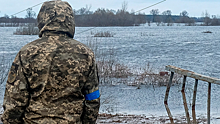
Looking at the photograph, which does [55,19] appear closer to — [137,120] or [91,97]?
[91,97]

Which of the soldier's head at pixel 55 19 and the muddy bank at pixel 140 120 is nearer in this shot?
the soldier's head at pixel 55 19

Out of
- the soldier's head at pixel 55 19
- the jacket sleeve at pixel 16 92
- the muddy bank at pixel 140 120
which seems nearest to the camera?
the jacket sleeve at pixel 16 92

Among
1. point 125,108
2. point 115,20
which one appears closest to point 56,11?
point 125,108

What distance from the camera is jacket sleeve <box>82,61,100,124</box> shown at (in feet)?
7.28

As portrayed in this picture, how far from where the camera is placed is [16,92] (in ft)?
6.71

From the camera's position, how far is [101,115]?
17.6 feet

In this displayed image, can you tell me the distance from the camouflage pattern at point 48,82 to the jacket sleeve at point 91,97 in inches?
1.3

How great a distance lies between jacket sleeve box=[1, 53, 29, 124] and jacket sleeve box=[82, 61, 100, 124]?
472 mm

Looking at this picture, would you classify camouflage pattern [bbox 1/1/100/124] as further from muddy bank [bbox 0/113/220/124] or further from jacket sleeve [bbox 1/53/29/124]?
muddy bank [bbox 0/113/220/124]

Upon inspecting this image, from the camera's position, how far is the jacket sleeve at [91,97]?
87.4 inches

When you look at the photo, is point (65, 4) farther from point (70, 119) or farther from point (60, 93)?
point (70, 119)

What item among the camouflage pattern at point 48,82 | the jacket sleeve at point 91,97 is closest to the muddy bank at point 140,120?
the jacket sleeve at point 91,97

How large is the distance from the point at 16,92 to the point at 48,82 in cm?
25

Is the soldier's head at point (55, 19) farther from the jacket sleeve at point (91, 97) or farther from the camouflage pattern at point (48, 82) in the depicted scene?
the jacket sleeve at point (91, 97)
